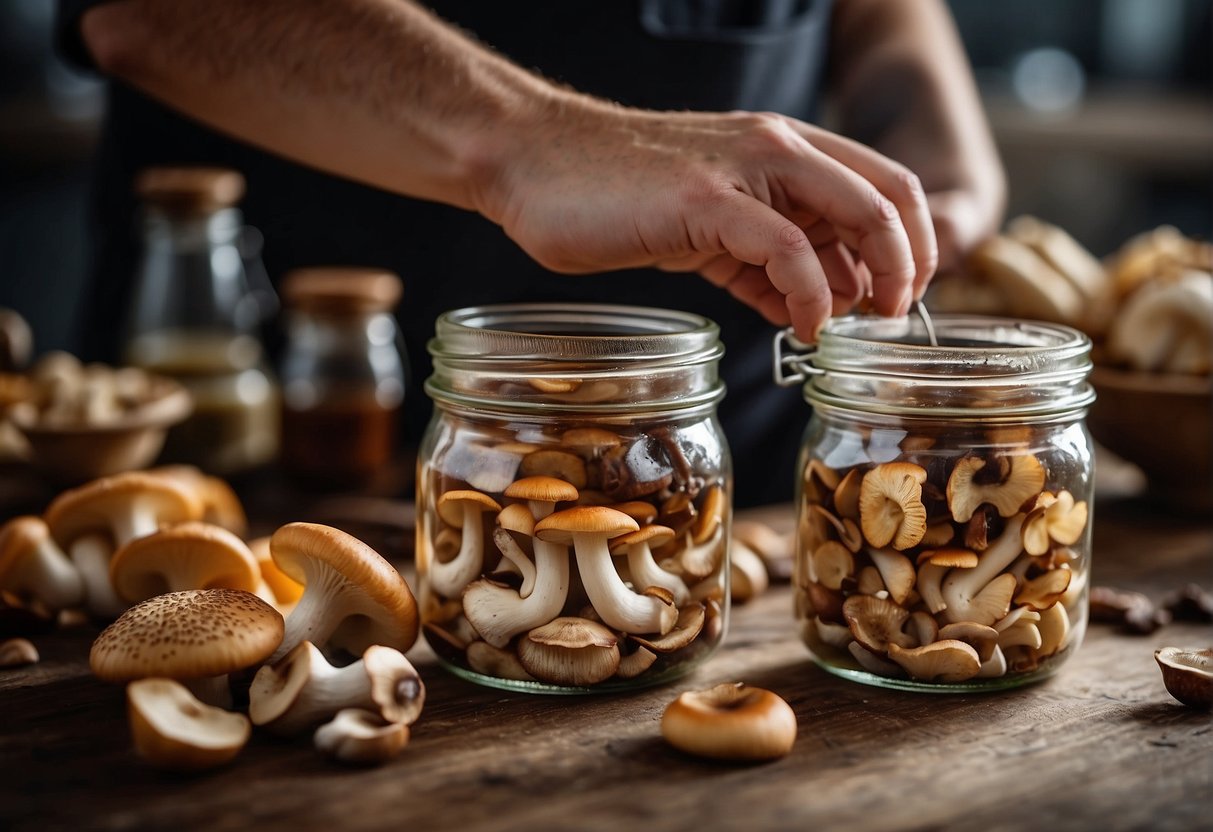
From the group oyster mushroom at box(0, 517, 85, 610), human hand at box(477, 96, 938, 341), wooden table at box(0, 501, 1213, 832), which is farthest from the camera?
oyster mushroom at box(0, 517, 85, 610)

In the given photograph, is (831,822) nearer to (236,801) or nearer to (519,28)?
(236,801)

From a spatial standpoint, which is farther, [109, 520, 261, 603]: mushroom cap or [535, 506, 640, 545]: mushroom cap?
[109, 520, 261, 603]: mushroom cap

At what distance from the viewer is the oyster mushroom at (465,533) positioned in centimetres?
92

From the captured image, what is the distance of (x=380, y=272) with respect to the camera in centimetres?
186

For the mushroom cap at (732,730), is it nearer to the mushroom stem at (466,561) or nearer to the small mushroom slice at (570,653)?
the small mushroom slice at (570,653)

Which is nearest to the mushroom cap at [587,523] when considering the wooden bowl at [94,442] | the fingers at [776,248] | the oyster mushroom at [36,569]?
the fingers at [776,248]

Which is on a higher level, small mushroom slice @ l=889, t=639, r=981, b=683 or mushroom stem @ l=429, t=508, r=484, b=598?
mushroom stem @ l=429, t=508, r=484, b=598

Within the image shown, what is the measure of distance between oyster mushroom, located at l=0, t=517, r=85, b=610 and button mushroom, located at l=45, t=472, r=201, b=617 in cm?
1

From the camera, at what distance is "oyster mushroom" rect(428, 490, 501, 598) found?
3.01 ft

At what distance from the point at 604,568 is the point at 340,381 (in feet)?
2.82

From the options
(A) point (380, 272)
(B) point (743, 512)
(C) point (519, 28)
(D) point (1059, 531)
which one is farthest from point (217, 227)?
(D) point (1059, 531)

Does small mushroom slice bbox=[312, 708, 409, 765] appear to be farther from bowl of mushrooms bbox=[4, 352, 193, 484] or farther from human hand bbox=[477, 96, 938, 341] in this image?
bowl of mushrooms bbox=[4, 352, 193, 484]

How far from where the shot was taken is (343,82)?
1.18 meters

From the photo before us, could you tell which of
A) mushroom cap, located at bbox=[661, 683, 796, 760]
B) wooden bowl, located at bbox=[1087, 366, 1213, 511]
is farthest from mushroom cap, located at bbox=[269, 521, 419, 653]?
wooden bowl, located at bbox=[1087, 366, 1213, 511]
